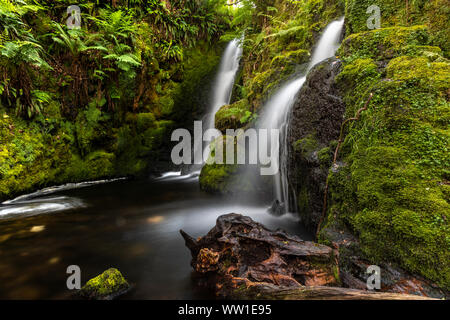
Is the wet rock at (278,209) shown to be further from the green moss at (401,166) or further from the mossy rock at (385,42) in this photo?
the mossy rock at (385,42)

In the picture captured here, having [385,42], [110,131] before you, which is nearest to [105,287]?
[385,42]

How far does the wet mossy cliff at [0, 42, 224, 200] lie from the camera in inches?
223

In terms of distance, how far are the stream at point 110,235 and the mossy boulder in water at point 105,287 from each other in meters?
0.13

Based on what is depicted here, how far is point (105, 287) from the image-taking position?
2.07 m

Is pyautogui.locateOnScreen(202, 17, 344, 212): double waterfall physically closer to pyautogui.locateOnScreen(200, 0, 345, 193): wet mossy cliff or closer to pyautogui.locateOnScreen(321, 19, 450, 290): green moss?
pyautogui.locateOnScreen(200, 0, 345, 193): wet mossy cliff

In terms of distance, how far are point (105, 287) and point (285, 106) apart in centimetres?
480

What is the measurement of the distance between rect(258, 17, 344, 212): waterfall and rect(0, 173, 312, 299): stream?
0.61m

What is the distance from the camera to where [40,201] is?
5.53 metres

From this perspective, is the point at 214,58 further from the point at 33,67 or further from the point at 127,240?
the point at 127,240

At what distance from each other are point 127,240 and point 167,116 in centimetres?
702

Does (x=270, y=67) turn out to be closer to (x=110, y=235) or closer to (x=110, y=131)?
(x=110, y=131)

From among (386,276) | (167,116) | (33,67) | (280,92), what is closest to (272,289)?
(386,276)

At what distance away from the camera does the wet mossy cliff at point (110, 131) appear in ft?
18.5

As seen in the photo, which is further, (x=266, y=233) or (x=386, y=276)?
(x=266, y=233)
